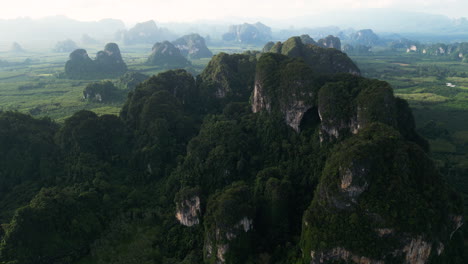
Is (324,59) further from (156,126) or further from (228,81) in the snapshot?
(156,126)

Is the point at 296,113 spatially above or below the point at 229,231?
above

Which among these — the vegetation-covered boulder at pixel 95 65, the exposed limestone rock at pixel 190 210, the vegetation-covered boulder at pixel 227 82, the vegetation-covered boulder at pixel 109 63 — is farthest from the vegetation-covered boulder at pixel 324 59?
the vegetation-covered boulder at pixel 109 63

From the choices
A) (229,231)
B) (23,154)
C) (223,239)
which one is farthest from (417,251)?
(23,154)

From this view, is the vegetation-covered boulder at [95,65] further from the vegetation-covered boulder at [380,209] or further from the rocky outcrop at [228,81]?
the vegetation-covered boulder at [380,209]

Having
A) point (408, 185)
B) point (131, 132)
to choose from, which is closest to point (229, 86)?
point (131, 132)

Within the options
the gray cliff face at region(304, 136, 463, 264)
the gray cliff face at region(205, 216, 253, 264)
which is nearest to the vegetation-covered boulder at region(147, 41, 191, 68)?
the gray cliff face at region(205, 216, 253, 264)

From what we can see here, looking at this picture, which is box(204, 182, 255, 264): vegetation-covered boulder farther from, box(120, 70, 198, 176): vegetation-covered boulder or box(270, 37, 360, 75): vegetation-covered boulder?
box(270, 37, 360, 75): vegetation-covered boulder
